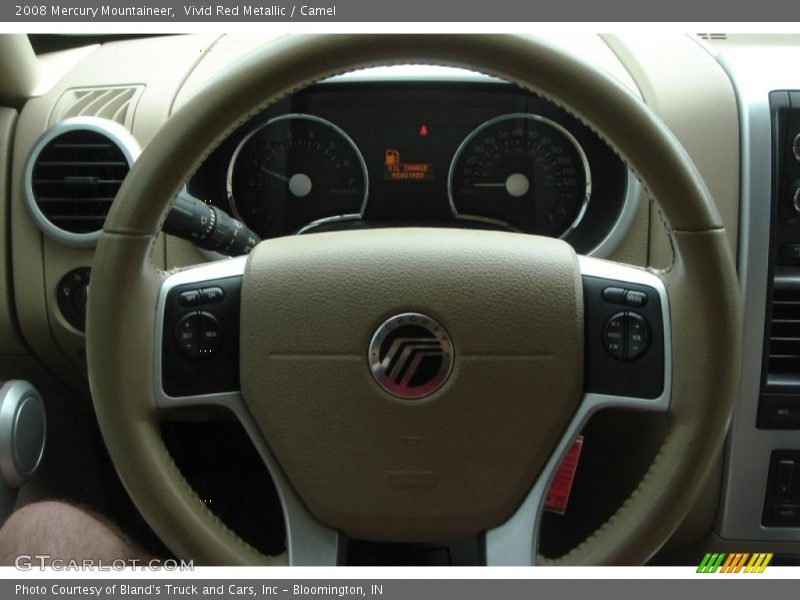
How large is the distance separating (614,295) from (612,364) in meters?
0.07

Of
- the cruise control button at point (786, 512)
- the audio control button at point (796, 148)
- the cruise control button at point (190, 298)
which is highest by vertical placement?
Result: the audio control button at point (796, 148)

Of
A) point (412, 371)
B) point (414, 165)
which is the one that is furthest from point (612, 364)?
point (414, 165)

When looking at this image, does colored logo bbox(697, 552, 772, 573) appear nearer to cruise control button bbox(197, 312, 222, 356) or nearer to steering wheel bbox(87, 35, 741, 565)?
steering wheel bbox(87, 35, 741, 565)

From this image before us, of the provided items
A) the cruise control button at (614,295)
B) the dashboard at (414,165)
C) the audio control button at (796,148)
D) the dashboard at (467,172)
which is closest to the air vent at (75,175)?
the dashboard at (467,172)

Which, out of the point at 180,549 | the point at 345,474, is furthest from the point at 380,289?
the point at 180,549

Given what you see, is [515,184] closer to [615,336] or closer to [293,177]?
[293,177]

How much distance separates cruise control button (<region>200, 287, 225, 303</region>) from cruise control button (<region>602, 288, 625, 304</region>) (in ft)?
1.31

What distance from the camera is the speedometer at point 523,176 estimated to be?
133 centimetres

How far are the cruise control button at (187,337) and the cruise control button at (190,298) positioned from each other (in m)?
0.02

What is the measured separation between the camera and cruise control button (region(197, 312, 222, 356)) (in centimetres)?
83

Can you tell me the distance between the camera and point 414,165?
1.37 metres

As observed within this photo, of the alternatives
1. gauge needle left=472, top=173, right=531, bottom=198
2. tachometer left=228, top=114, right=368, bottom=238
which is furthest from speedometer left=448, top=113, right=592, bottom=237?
tachometer left=228, top=114, right=368, bottom=238

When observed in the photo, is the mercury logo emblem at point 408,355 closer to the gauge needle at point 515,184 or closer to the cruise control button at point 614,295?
the cruise control button at point 614,295

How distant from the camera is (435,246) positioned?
0.84 m
